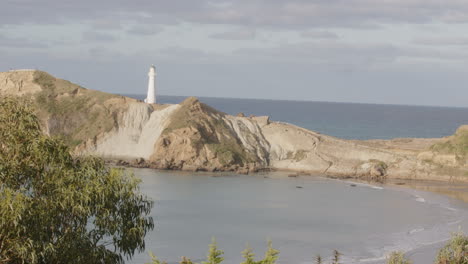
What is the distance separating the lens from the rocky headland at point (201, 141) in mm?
58719

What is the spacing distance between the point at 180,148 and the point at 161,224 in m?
24.6

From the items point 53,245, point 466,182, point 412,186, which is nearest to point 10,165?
point 53,245

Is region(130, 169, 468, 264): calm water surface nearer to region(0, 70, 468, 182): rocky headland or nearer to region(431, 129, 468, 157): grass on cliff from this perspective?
region(0, 70, 468, 182): rocky headland

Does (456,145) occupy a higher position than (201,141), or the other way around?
(456,145)

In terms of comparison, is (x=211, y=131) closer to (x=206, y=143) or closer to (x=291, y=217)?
(x=206, y=143)

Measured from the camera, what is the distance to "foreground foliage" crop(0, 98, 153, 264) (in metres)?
14.7

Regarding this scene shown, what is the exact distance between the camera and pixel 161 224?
112 ft

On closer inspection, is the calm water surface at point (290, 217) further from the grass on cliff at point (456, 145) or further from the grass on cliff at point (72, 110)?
the grass on cliff at point (456, 145)

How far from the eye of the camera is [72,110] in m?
64.7

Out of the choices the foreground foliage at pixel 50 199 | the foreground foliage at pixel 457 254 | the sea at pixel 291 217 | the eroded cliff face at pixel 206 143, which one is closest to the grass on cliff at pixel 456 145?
the sea at pixel 291 217

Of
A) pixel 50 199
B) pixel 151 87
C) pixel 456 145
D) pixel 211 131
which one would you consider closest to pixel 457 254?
pixel 50 199

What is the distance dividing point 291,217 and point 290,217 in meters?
0.05

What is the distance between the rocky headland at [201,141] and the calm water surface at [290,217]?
4.18m

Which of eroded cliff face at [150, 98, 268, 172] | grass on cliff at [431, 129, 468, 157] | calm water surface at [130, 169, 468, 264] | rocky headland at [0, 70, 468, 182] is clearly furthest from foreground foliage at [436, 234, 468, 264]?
grass on cliff at [431, 129, 468, 157]
